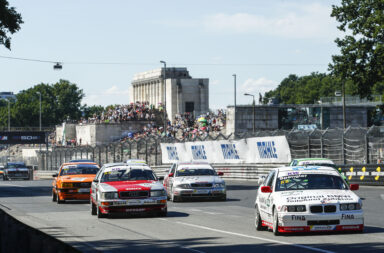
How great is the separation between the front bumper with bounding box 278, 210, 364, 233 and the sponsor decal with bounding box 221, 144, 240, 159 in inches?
1308

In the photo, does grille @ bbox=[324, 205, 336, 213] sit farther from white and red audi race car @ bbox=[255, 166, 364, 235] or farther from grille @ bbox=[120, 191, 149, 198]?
grille @ bbox=[120, 191, 149, 198]

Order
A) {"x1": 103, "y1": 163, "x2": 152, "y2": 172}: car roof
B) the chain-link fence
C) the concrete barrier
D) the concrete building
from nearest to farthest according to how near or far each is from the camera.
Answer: the concrete barrier, {"x1": 103, "y1": 163, "x2": 152, "y2": 172}: car roof, the chain-link fence, the concrete building

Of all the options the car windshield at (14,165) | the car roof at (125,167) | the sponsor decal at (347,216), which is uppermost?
the car roof at (125,167)

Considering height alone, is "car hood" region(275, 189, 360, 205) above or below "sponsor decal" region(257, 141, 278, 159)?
below

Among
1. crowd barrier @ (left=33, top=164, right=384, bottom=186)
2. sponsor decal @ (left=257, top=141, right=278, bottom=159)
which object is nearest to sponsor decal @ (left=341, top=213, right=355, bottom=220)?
crowd barrier @ (left=33, top=164, right=384, bottom=186)

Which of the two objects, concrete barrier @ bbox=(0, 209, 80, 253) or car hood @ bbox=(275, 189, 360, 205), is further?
car hood @ bbox=(275, 189, 360, 205)

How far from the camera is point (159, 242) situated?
1409 centimetres

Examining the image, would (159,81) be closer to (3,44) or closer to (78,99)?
(78,99)

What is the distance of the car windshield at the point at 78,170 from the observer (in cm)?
2889

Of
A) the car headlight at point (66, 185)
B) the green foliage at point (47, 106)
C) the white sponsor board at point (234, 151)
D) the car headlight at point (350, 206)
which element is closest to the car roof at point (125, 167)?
the car headlight at point (66, 185)

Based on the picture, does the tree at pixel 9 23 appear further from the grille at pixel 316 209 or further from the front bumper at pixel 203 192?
the grille at pixel 316 209

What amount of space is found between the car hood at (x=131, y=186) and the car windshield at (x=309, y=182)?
5.36 meters

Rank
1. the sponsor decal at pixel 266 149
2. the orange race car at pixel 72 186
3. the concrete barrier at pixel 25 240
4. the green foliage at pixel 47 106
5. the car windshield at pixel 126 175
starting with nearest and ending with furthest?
the concrete barrier at pixel 25 240, the car windshield at pixel 126 175, the orange race car at pixel 72 186, the sponsor decal at pixel 266 149, the green foliage at pixel 47 106

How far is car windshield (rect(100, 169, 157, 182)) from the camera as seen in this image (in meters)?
20.8
